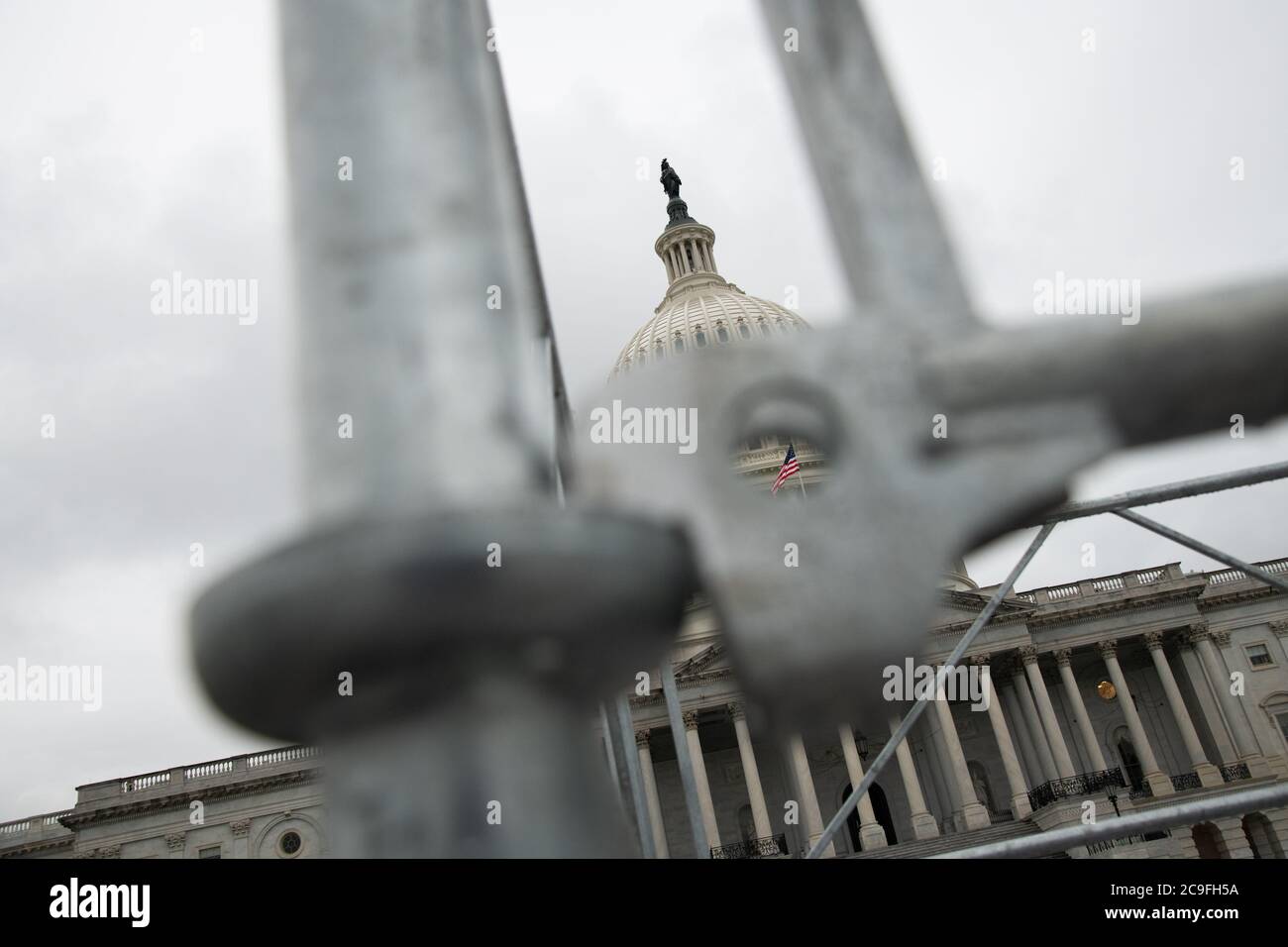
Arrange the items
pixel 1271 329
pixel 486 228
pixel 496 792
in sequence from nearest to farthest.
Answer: pixel 496 792, pixel 486 228, pixel 1271 329

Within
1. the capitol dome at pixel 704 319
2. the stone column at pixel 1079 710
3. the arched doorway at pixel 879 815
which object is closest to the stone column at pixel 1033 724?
the stone column at pixel 1079 710

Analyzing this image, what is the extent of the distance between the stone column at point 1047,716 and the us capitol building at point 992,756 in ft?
0.26

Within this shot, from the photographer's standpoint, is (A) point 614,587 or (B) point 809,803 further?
(B) point 809,803

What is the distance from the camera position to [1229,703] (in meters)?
45.0

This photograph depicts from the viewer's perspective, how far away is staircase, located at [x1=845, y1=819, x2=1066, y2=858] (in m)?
38.7

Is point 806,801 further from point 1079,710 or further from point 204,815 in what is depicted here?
point 204,815

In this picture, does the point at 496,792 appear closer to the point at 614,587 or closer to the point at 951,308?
the point at 614,587

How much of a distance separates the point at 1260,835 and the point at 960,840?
49.5 ft

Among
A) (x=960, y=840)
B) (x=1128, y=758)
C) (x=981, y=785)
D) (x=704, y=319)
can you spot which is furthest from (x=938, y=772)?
(x=704, y=319)

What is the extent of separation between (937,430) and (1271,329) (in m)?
0.38

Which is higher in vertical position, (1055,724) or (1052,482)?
(1055,724)
